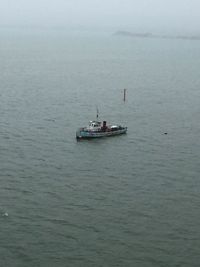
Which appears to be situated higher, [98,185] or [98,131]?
[98,131]

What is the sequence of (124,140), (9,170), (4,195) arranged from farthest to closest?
(124,140)
(9,170)
(4,195)

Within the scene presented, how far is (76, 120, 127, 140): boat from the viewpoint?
86.6 m

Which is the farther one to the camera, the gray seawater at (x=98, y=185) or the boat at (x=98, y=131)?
the boat at (x=98, y=131)

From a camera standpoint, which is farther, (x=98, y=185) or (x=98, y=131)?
(x=98, y=131)

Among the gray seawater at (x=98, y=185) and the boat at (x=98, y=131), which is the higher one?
the boat at (x=98, y=131)

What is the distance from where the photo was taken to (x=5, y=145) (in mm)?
80688

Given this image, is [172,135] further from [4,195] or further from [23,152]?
[4,195]

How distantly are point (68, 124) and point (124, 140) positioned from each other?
46.8 feet

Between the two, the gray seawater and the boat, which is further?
the boat

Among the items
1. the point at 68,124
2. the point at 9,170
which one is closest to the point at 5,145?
the point at 9,170

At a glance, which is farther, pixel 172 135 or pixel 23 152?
pixel 172 135

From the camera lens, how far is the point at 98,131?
88.7 meters

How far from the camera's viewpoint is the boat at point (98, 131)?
86625 millimetres

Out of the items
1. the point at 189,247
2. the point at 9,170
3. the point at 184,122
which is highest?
the point at 184,122
